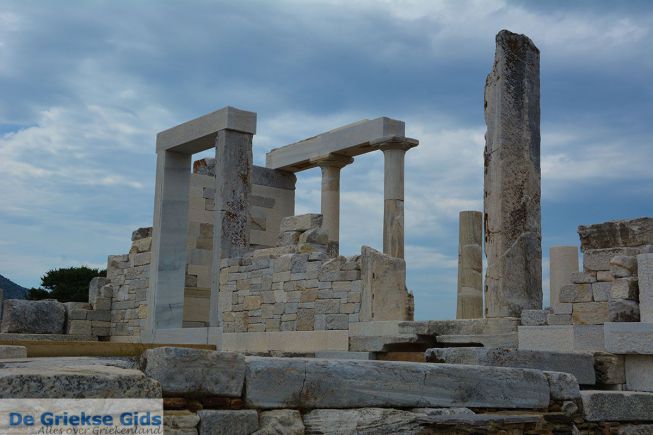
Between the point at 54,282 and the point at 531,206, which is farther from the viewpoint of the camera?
the point at 54,282

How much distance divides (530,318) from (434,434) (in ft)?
15.4

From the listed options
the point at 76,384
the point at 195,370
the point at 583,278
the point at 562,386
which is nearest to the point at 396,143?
the point at 583,278

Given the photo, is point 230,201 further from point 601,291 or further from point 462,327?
point 601,291

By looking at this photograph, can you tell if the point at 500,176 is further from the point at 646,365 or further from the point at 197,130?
the point at 197,130

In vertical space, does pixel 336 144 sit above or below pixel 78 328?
above

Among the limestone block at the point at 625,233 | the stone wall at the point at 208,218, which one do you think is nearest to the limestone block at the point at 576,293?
the limestone block at the point at 625,233

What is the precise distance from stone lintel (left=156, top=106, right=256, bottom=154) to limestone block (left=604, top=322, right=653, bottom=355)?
31.8ft

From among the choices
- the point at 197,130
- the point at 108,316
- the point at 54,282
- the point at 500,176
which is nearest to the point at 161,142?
the point at 197,130

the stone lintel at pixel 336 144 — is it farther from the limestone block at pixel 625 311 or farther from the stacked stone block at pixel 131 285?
the limestone block at pixel 625 311

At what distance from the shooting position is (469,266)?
55.2 feet

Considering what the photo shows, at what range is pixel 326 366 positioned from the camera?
5.15m

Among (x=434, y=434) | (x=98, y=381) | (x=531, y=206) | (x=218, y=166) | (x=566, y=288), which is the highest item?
(x=218, y=166)

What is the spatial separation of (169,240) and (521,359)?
11.7 meters

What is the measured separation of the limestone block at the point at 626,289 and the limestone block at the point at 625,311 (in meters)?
0.06
